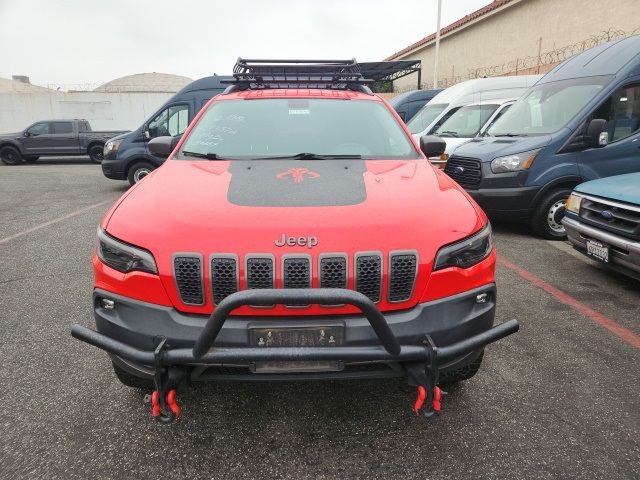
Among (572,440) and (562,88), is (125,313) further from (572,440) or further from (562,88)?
(562,88)

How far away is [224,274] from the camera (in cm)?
192

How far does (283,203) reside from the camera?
2203 mm

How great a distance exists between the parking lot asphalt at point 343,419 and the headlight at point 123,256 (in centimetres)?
88

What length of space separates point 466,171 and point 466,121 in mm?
3727

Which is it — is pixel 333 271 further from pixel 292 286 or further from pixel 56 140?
pixel 56 140

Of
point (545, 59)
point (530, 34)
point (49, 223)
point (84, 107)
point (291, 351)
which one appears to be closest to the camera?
point (291, 351)

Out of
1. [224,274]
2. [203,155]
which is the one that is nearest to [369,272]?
[224,274]

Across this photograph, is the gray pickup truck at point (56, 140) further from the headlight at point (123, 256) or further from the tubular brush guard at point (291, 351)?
the tubular brush guard at point (291, 351)

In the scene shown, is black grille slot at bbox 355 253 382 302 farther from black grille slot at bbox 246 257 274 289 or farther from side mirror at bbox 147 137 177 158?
side mirror at bbox 147 137 177 158

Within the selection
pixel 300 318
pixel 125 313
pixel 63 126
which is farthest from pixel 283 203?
pixel 63 126

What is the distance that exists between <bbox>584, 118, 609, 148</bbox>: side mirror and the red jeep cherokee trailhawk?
4.16 metres

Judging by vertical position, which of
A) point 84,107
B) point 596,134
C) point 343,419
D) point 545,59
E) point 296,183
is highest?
point 545,59

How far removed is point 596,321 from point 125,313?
338 cm

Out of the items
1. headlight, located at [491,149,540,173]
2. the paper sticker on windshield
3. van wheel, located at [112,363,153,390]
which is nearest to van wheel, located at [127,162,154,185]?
headlight, located at [491,149,540,173]
